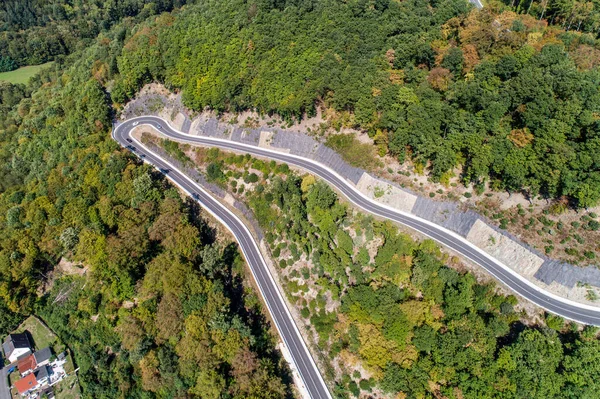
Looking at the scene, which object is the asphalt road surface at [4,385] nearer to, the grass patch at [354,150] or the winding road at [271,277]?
the winding road at [271,277]

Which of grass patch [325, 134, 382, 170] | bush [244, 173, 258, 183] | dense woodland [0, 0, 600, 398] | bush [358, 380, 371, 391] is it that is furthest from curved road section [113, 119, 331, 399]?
grass patch [325, 134, 382, 170]

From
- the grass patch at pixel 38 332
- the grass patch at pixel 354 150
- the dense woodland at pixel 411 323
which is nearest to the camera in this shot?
the dense woodland at pixel 411 323

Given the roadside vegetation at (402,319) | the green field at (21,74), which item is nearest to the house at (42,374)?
the roadside vegetation at (402,319)

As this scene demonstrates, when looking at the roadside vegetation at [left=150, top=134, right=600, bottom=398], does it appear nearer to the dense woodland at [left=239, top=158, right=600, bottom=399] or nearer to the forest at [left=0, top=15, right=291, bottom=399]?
the dense woodland at [left=239, top=158, right=600, bottom=399]

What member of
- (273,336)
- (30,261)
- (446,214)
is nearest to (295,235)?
(273,336)

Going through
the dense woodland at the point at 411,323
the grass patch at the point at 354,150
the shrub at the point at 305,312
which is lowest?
the shrub at the point at 305,312

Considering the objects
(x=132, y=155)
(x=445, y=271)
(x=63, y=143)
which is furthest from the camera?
(x=63, y=143)

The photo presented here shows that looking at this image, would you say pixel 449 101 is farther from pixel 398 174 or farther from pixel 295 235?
pixel 295 235

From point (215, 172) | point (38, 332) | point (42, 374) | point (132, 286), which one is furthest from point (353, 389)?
point (38, 332)
